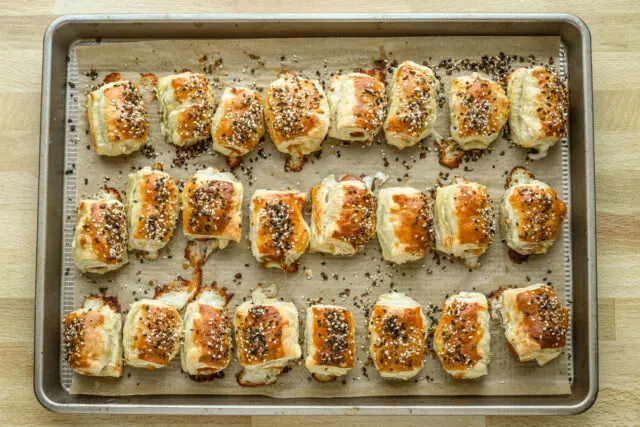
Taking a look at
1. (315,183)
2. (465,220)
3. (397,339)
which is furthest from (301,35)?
(397,339)

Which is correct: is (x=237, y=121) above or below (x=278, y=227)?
above

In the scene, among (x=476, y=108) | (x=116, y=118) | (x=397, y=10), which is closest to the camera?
(x=116, y=118)

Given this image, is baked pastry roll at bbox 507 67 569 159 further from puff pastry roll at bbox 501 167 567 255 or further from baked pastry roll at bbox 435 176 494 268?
baked pastry roll at bbox 435 176 494 268

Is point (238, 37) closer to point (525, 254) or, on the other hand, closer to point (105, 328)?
point (105, 328)

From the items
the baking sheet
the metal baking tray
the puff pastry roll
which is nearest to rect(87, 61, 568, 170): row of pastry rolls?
the baking sheet

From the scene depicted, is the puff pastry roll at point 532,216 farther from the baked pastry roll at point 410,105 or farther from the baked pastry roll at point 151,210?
the baked pastry roll at point 151,210

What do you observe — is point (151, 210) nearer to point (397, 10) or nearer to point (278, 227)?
point (278, 227)

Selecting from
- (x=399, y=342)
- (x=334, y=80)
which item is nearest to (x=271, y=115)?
(x=334, y=80)

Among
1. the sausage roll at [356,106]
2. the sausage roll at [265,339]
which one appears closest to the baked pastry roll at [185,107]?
the sausage roll at [356,106]
